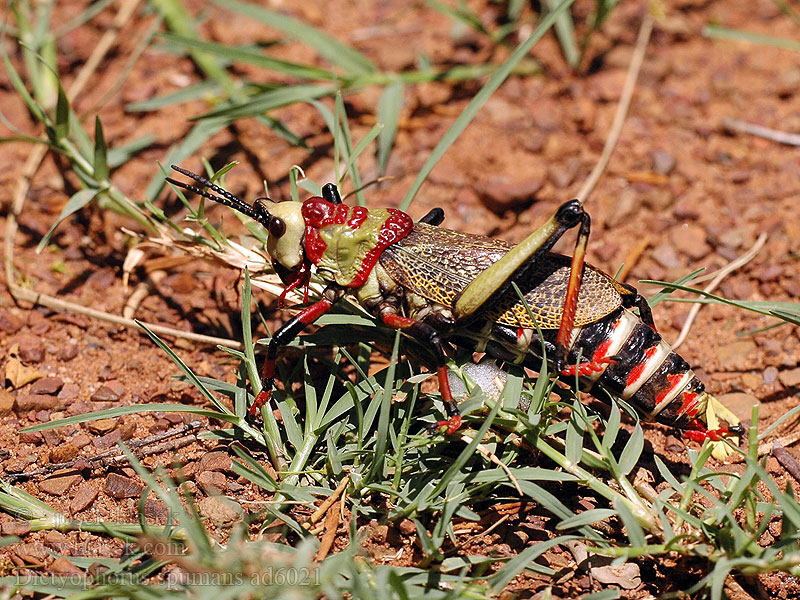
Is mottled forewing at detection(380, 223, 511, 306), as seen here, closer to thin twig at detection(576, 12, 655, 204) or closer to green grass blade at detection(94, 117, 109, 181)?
thin twig at detection(576, 12, 655, 204)

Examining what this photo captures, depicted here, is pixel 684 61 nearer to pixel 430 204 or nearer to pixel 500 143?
pixel 500 143

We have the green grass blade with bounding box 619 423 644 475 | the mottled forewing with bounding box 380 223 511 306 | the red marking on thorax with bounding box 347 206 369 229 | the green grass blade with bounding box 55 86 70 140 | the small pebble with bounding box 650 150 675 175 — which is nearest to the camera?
the green grass blade with bounding box 619 423 644 475

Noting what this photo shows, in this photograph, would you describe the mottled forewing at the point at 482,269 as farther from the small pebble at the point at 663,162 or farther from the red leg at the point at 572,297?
the small pebble at the point at 663,162

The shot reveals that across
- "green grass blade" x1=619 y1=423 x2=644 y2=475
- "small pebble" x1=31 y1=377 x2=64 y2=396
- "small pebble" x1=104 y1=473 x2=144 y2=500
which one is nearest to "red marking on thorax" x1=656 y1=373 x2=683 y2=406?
"green grass blade" x1=619 y1=423 x2=644 y2=475

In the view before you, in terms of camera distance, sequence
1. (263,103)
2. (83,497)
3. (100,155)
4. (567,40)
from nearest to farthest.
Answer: (83,497) → (100,155) → (263,103) → (567,40)

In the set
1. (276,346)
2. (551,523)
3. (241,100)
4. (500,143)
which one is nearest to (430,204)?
(500,143)

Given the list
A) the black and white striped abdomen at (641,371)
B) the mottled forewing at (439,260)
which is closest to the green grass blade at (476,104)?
the mottled forewing at (439,260)

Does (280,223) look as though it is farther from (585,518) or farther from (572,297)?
(585,518)

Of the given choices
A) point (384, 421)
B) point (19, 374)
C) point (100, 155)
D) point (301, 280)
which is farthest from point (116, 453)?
point (100, 155)
